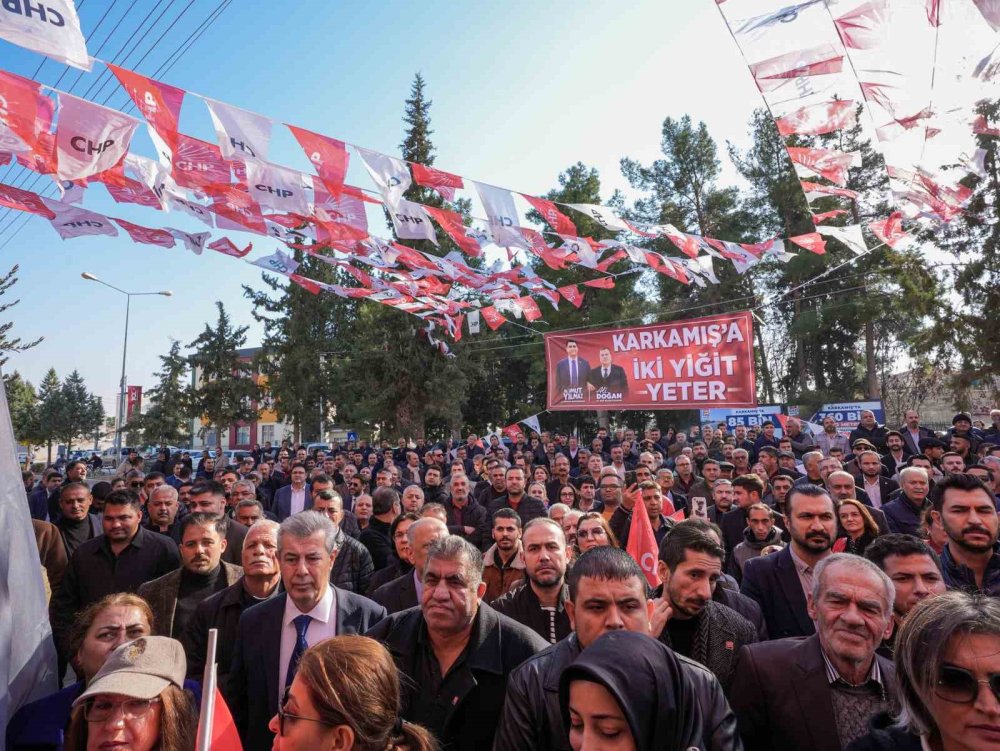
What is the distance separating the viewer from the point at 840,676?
8.43 feet

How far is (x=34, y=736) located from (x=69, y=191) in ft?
24.6

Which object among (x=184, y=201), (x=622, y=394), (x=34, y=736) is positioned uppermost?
(x=184, y=201)

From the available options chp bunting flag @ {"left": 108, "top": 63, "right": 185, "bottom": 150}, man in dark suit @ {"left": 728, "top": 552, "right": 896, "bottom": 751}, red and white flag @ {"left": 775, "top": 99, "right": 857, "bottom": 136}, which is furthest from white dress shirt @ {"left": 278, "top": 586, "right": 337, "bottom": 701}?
red and white flag @ {"left": 775, "top": 99, "right": 857, "bottom": 136}

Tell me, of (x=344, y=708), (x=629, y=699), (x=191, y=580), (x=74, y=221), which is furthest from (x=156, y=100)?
(x=629, y=699)

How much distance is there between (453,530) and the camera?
6.73 meters

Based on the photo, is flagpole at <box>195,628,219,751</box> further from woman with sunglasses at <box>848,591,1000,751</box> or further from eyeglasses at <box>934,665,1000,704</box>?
eyeglasses at <box>934,665,1000,704</box>

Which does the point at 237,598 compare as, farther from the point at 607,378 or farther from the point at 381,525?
the point at 607,378

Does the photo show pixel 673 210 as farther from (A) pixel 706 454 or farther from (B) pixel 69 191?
(B) pixel 69 191

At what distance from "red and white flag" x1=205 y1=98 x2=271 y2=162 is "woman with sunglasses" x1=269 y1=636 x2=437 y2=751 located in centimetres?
621

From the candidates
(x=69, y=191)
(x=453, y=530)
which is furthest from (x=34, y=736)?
(x=69, y=191)

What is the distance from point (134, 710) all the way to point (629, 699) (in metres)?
1.76

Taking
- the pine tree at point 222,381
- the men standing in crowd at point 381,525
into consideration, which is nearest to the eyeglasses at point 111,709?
the men standing in crowd at point 381,525

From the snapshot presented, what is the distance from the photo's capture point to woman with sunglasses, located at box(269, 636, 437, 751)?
188 centimetres

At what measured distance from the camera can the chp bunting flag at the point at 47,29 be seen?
4418mm
